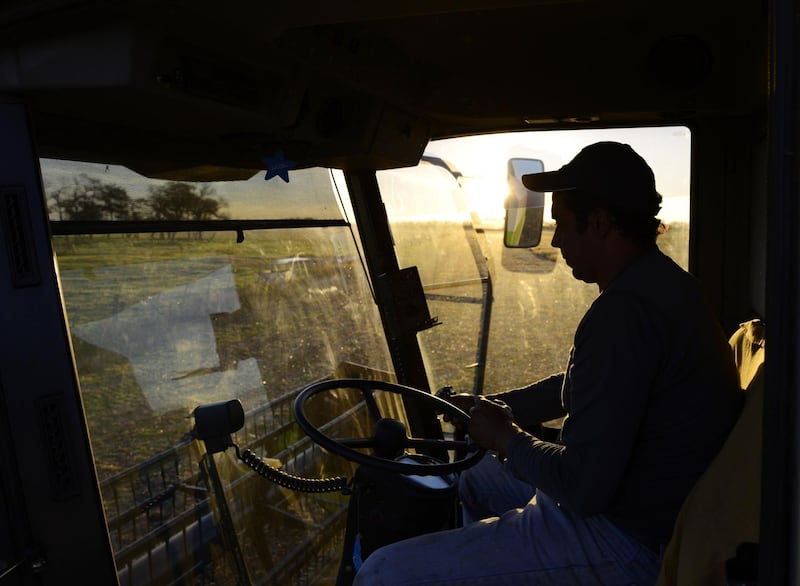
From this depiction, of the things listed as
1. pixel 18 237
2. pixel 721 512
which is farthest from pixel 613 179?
pixel 18 237

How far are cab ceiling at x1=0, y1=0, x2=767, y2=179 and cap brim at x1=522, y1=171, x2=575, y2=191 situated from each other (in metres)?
0.46

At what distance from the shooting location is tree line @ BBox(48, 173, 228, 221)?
177 cm

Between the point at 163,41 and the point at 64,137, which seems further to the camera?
the point at 64,137

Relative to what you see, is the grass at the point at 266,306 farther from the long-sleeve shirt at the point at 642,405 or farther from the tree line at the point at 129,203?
the long-sleeve shirt at the point at 642,405

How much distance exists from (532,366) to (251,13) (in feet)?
22.0

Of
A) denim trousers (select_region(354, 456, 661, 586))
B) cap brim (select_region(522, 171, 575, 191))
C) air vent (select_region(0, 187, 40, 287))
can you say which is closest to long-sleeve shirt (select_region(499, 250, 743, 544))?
denim trousers (select_region(354, 456, 661, 586))

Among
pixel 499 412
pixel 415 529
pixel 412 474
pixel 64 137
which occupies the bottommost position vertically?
pixel 415 529

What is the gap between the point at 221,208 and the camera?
231cm

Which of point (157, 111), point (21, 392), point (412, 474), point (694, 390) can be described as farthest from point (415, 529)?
point (157, 111)

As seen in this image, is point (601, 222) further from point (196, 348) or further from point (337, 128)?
point (196, 348)

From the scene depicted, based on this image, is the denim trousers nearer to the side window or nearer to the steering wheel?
the steering wheel

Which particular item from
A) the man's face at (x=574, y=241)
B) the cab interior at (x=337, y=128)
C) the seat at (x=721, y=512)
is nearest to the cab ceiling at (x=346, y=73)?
the cab interior at (x=337, y=128)

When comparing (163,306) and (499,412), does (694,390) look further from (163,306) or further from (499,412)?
(163,306)

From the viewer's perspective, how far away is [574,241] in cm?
188
